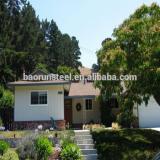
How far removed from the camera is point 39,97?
31.0 m

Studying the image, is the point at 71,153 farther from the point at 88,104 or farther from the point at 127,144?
the point at 88,104

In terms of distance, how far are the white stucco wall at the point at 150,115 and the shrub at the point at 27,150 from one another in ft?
44.3

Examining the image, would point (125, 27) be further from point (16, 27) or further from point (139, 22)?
point (16, 27)

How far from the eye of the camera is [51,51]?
79938 millimetres

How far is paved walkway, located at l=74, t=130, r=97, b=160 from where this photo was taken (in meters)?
20.8

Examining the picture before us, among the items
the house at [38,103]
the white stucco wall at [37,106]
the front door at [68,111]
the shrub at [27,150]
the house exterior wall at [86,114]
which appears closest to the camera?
the shrub at [27,150]

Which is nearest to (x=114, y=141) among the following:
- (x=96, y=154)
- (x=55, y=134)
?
(x=96, y=154)

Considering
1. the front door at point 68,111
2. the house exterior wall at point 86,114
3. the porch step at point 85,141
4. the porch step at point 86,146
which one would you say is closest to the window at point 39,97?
the front door at point 68,111

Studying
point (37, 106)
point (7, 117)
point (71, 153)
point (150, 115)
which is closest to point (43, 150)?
point (71, 153)

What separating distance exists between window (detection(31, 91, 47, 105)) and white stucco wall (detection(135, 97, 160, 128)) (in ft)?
23.4

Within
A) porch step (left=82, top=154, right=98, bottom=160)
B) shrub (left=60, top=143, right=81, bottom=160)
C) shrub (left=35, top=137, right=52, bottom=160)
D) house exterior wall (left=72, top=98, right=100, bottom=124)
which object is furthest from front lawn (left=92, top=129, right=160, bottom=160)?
house exterior wall (left=72, top=98, right=100, bottom=124)

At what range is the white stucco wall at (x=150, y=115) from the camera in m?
32.7

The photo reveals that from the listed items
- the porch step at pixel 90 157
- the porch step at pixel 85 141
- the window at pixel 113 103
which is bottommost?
the porch step at pixel 90 157

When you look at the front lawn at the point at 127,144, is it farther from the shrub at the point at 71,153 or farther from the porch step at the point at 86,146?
the shrub at the point at 71,153
